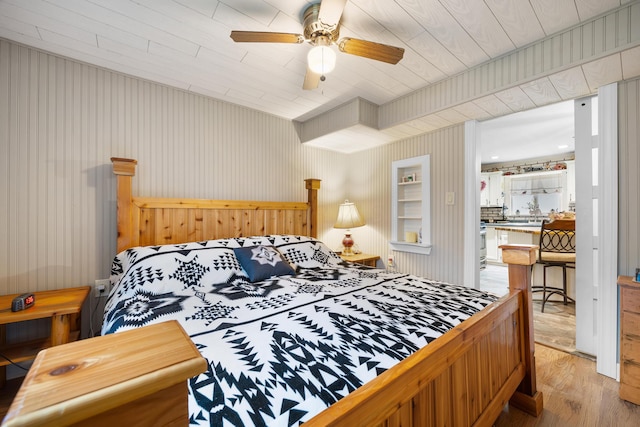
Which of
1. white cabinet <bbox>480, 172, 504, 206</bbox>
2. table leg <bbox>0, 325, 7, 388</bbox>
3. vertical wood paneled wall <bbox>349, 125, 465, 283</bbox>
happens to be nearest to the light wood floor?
vertical wood paneled wall <bbox>349, 125, 465, 283</bbox>

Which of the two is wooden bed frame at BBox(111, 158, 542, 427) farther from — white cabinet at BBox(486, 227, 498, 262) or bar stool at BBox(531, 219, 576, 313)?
white cabinet at BBox(486, 227, 498, 262)

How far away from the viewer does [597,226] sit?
2.04 m

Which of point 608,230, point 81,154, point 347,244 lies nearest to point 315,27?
point 81,154

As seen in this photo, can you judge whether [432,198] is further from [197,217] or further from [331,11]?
[197,217]

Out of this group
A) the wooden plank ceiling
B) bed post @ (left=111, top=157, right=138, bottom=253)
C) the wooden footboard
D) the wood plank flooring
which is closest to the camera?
the wooden footboard

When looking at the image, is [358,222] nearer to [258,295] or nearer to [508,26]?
[258,295]

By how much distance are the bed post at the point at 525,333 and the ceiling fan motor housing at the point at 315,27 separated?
5.26 ft

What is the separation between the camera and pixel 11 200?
1891 millimetres

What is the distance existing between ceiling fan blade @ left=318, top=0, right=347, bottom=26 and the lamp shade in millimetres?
2310

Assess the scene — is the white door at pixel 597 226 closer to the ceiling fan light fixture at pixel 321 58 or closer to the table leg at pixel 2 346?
the ceiling fan light fixture at pixel 321 58

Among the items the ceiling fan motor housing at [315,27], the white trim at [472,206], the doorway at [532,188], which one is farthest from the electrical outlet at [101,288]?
the doorway at [532,188]

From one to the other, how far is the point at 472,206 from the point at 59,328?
331 centimetres

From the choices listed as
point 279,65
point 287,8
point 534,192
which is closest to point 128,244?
point 279,65

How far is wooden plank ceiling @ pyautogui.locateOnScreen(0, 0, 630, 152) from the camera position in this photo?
63.0 inches
